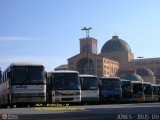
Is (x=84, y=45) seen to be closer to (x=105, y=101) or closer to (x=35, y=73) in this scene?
(x=105, y=101)

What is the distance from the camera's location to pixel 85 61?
4980 inches

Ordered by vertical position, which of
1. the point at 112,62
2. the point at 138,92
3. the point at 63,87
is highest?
the point at 112,62

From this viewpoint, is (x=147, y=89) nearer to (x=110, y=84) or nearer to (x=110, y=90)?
(x=110, y=84)

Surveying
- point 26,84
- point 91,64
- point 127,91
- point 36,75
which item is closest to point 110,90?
point 127,91

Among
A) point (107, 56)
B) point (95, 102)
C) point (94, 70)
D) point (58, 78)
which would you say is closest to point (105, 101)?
point (95, 102)

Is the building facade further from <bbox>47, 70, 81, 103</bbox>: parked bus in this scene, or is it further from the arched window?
<bbox>47, 70, 81, 103</bbox>: parked bus

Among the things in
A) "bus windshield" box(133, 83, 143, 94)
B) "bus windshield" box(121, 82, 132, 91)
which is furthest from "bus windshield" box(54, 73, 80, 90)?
"bus windshield" box(133, 83, 143, 94)

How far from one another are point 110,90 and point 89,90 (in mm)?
4503

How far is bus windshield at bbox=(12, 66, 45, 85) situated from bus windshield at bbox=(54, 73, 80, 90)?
134 inches

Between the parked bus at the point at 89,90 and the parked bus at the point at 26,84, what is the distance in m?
7.30

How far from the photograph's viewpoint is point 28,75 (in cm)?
2447

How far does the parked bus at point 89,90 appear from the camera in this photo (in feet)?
104

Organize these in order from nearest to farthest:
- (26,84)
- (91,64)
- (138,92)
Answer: (26,84), (138,92), (91,64)

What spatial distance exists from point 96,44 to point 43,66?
120096 millimetres
